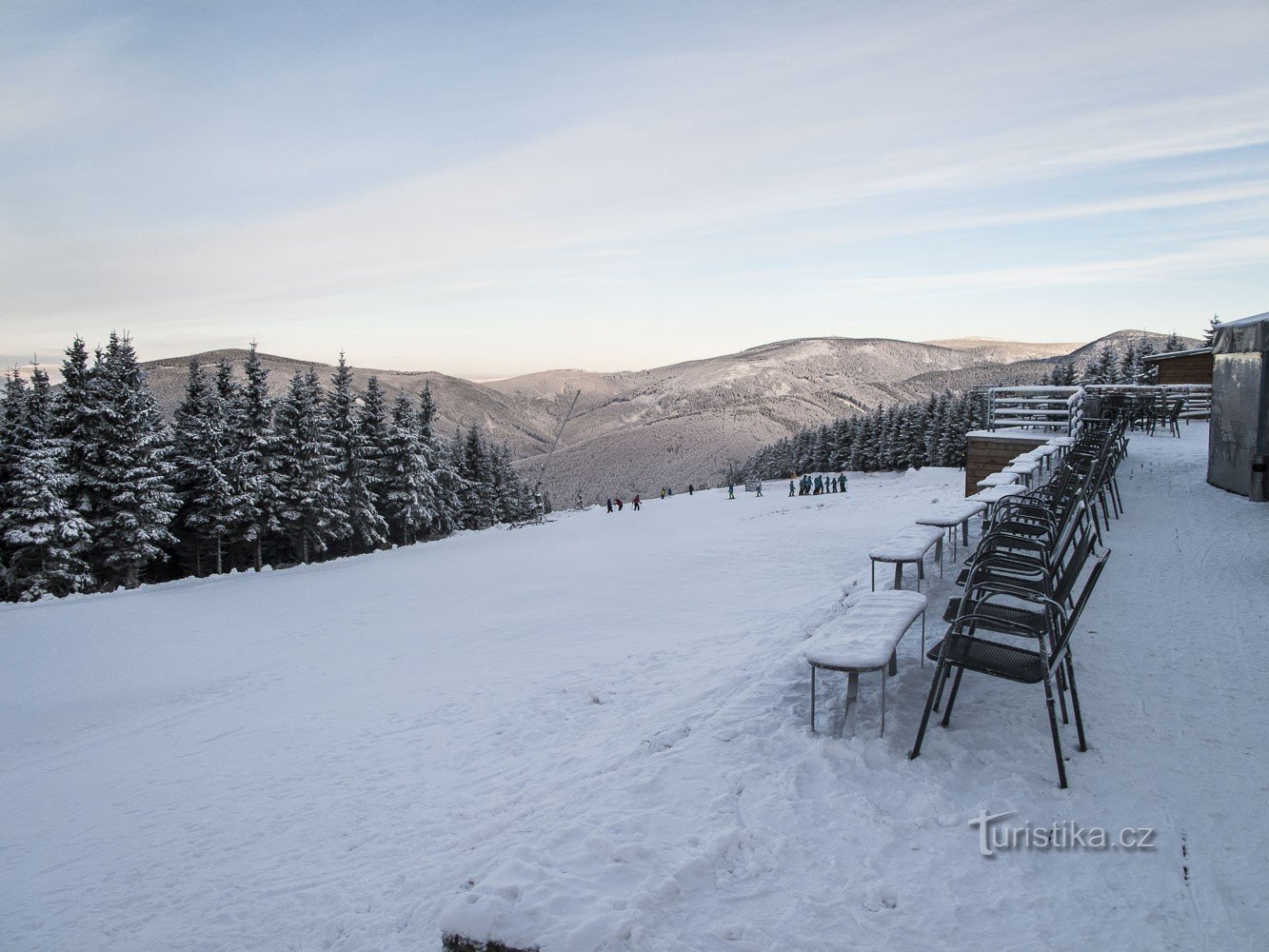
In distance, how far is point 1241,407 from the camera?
1022 cm

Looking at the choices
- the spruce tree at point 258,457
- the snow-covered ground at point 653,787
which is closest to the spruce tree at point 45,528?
the spruce tree at point 258,457

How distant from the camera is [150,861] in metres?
5.39

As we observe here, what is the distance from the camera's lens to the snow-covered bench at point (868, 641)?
4.27 metres

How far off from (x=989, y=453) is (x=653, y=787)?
43.8ft

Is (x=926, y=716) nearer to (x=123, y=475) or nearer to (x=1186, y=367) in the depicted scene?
(x=123, y=475)

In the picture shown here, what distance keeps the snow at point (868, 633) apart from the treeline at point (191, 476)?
2542 cm

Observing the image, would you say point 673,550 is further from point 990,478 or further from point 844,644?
point 844,644

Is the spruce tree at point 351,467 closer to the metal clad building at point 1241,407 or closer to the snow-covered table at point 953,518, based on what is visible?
the snow-covered table at point 953,518

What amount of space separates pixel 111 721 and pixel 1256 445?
1687 centimetres

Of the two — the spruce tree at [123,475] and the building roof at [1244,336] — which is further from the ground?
the building roof at [1244,336]

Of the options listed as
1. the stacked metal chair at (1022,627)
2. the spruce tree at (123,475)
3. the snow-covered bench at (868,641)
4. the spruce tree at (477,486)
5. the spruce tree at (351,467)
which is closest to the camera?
the stacked metal chair at (1022,627)

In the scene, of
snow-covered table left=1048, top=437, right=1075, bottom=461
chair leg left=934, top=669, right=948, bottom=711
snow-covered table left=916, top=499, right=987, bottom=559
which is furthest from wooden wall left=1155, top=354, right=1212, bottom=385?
chair leg left=934, top=669, right=948, bottom=711

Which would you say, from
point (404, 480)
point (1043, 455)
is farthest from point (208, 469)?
Answer: point (1043, 455)

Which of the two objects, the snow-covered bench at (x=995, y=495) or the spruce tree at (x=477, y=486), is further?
the spruce tree at (x=477, y=486)
